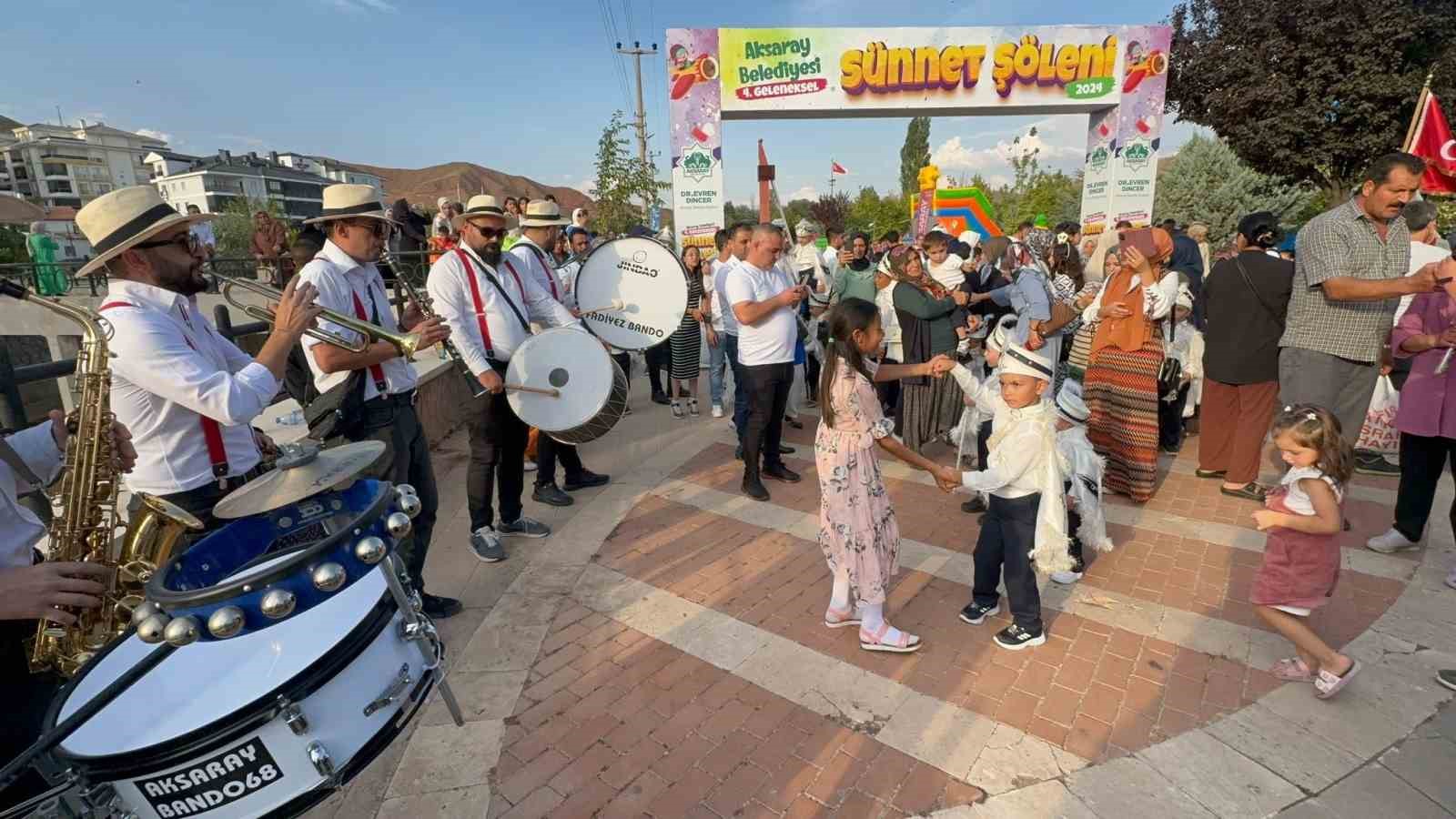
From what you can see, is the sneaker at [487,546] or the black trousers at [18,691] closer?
the black trousers at [18,691]

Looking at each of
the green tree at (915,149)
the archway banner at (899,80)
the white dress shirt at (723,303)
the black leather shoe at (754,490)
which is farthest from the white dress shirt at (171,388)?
the green tree at (915,149)

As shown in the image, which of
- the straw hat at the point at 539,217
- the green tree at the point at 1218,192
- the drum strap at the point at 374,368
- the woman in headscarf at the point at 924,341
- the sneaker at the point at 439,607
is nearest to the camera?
the drum strap at the point at 374,368

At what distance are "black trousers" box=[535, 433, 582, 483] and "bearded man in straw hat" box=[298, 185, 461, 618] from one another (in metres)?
1.68

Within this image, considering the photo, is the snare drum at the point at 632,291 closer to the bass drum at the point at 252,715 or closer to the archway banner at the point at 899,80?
the bass drum at the point at 252,715

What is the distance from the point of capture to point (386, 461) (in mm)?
3230

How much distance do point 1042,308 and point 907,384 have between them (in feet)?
3.85

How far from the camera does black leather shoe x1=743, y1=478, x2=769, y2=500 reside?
5.10m

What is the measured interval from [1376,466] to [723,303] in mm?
5294

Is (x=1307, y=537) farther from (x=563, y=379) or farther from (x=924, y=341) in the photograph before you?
(x=563, y=379)

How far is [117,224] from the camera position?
212 centimetres

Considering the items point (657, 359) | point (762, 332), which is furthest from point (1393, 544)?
point (657, 359)

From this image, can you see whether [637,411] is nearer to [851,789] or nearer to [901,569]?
[901,569]

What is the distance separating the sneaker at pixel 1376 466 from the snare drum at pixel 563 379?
5.72 m

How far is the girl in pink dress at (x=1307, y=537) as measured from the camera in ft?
8.73
